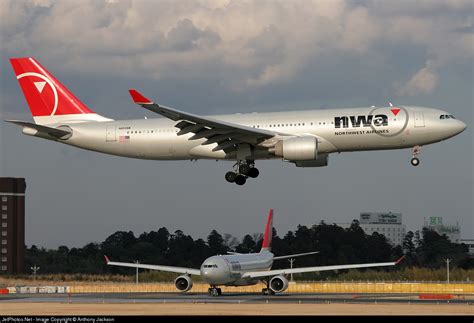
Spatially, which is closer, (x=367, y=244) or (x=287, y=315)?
(x=287, y=315)

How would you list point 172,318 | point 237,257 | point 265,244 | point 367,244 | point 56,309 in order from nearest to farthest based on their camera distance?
point 172,318
point 56,309
point 237,257
point 265,244
point 367,244

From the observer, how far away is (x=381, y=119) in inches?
2391

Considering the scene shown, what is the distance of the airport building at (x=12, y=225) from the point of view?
483 ft

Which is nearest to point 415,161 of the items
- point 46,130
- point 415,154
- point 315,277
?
point 415,154

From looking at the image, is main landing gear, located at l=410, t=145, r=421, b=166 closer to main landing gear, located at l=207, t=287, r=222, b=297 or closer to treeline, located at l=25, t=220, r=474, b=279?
main landing gear, located at l=207, t=287, r=222, b=297

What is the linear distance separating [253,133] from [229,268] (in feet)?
58.2

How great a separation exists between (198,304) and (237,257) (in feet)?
74.5

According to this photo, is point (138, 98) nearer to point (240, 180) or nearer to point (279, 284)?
point (240, 180)

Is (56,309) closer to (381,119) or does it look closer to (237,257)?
(381,119)

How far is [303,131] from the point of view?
62.1 meters

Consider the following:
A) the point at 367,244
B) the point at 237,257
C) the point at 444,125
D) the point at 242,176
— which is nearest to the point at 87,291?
the point at 237,257

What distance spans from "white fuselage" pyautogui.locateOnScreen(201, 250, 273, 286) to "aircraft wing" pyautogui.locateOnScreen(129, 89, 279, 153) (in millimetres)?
13368

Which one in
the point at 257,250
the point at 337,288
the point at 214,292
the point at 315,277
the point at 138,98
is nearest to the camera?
the point at 138,98

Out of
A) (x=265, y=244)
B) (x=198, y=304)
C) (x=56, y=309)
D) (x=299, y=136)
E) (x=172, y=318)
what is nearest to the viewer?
(x=172, y=318)
